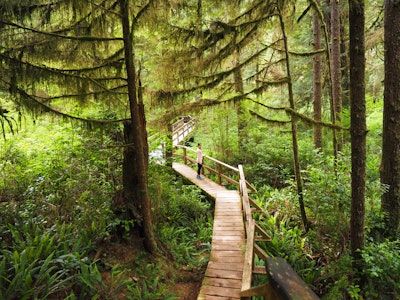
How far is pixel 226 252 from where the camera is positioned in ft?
19.4

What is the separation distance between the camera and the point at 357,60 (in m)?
4.52

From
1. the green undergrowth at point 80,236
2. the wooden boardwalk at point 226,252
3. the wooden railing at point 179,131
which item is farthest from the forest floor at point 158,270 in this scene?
the wooden railing at point 179,131

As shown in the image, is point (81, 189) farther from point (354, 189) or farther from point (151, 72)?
point (354, 189)

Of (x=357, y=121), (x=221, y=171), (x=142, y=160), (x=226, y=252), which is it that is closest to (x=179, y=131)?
(x=221, y=171)

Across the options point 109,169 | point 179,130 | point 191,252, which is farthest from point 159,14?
point 179,130

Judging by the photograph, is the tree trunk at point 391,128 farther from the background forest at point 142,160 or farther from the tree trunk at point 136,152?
the tree trunk at point 136,152

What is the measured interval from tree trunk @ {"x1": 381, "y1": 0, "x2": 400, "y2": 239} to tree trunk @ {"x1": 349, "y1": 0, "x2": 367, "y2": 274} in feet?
6.14

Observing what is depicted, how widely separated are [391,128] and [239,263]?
5.19 metres

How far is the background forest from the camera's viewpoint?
4363 mm

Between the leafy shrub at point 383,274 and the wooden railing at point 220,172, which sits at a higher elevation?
the wooden railing at point 220,172

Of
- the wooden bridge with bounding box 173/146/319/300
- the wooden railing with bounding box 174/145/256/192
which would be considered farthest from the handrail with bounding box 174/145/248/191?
the wooden bridge with bounding box 173/146/319/300

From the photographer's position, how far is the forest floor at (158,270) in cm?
525

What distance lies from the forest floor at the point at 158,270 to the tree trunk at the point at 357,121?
3535 millimetres

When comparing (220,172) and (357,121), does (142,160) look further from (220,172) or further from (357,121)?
(220,172)
